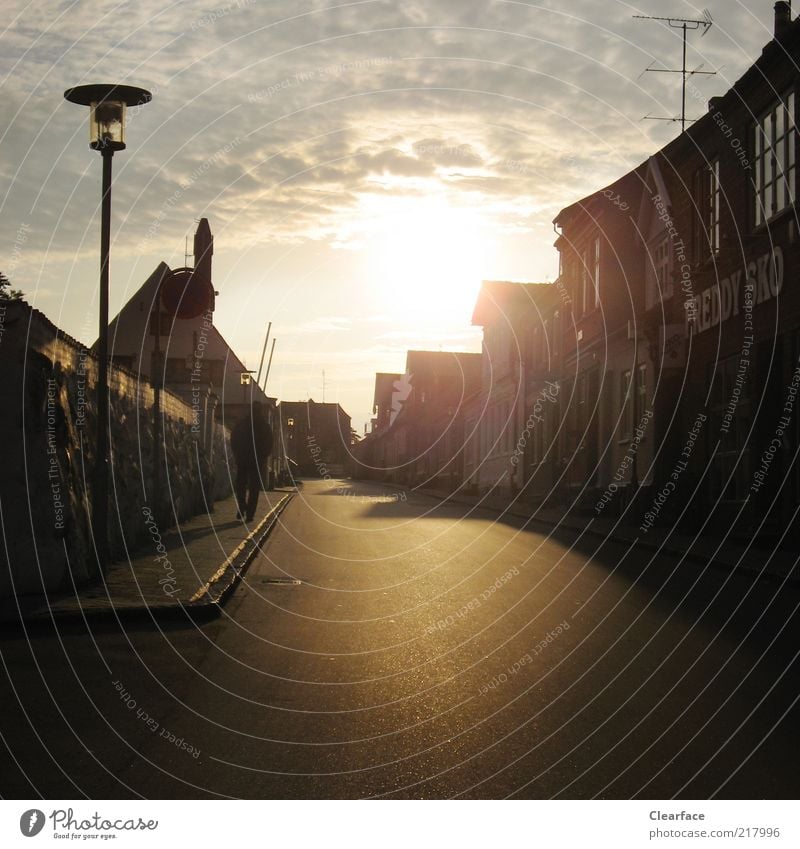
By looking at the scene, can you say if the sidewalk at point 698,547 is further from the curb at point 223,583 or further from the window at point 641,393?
the curb at point 223,583

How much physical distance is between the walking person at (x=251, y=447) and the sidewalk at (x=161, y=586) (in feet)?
9.24

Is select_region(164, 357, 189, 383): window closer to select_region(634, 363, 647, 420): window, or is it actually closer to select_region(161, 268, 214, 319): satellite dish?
select_region(634, 363, 647, 420): window

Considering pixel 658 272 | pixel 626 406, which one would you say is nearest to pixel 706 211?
pixel 658 272

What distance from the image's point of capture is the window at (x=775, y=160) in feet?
61.7

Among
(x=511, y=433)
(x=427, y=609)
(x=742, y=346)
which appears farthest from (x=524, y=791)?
(x=511, y=433)

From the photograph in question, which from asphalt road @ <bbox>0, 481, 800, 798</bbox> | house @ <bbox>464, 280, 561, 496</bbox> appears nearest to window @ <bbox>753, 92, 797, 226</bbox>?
asphalt road @ <bbox>0, 481, 800, 798</bbox>

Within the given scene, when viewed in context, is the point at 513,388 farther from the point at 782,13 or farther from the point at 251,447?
the point at 251,447

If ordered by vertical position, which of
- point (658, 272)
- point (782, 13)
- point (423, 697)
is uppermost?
point (782, 13)

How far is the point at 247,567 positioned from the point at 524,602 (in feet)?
15.8

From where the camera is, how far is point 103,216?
12.4 meters

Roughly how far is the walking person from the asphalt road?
29.5ft

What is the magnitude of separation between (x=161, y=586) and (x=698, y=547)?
9455 millimetres

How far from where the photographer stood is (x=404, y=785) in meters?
4.92

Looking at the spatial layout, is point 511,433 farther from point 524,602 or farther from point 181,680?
point 181,680
